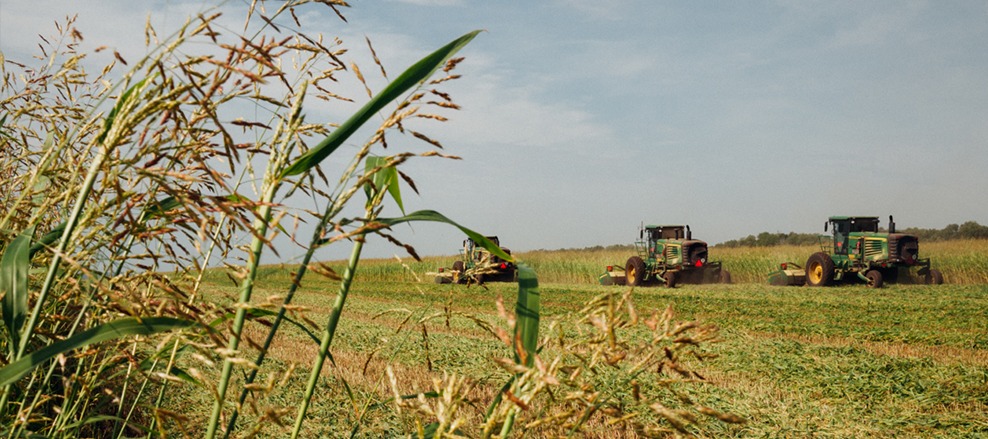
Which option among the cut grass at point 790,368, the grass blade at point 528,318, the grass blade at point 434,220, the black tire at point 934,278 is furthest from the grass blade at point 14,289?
the black tire at point 934,278

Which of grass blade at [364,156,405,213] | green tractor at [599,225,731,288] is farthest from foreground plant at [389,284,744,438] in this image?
green tractor at [599,225,731,288]

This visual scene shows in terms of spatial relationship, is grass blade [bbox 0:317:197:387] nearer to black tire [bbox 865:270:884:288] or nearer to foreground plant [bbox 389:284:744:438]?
foreground plant [bbox 389:284:744:438]

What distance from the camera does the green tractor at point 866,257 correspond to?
2020 centimetres

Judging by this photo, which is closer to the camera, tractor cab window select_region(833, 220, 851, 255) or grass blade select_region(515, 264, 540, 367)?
grass blade select_region(515, 264, 540, 367)

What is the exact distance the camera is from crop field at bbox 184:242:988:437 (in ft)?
14.4

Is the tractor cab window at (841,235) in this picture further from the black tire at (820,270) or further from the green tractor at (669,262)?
the green tractor at (669,262)

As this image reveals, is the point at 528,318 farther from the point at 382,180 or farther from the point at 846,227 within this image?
the point at 846,227

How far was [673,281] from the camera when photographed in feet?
72.6

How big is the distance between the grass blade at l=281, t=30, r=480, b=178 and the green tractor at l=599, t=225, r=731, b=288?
21.3 meters

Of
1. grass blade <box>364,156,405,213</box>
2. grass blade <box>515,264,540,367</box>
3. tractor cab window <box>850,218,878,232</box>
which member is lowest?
grass blade <box>515,264,540,367</box>

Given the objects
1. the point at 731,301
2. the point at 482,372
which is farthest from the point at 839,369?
the point at 731,301

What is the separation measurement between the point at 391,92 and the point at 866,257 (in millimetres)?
23037

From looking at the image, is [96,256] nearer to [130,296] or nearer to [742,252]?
[130,296]

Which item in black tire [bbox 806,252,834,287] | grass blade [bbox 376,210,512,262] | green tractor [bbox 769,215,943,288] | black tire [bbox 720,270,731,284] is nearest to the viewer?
grass blade [bbox 376,210,512,262]
